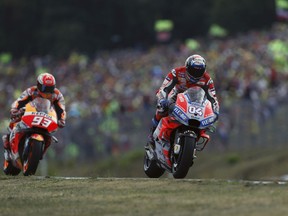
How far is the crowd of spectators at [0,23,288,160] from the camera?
3014cm

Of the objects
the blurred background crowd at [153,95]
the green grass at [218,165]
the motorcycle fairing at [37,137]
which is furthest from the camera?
the blurred background crowd at [153,95]

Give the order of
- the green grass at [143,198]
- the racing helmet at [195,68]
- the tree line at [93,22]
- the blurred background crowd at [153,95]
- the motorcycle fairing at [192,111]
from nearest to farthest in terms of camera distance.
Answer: the green grass at [143,198], the motorcycle fairing at [192,111], the racing helmet at [195,68], the blurred background crowd at [153,95], the tree line at [93,22]

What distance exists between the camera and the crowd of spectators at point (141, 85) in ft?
98.9

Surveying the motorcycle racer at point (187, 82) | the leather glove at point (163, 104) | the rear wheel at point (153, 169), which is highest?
the motorcycle racer at point (187, 82)

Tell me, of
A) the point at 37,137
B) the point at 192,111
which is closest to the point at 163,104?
the point at 192,111

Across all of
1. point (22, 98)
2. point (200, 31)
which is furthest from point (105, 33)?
point (22, 98)

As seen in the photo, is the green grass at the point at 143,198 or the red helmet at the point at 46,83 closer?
the green grass at the point at 143,198

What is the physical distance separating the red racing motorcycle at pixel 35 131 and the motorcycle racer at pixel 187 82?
7.06 ft

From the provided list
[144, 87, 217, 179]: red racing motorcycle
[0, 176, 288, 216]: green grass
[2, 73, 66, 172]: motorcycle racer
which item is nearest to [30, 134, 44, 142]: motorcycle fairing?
[2, 73, 66, 172]: motorcycle racer

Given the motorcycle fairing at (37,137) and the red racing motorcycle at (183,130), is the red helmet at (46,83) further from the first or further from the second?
the red racing motorcycle at (183,130)

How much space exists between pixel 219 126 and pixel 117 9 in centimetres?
4363

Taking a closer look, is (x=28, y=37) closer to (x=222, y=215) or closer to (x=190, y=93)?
(x=190, y=93)

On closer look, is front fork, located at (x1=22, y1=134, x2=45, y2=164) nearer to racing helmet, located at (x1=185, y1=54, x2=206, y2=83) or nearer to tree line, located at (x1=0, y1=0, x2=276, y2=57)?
racing helmet, located at (x1=185, y1=54, x2=206, y2=83)

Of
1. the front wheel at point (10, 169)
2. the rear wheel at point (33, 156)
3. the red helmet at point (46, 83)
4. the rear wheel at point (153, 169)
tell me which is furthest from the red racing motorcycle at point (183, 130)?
the front wheel at point (10, 169)
